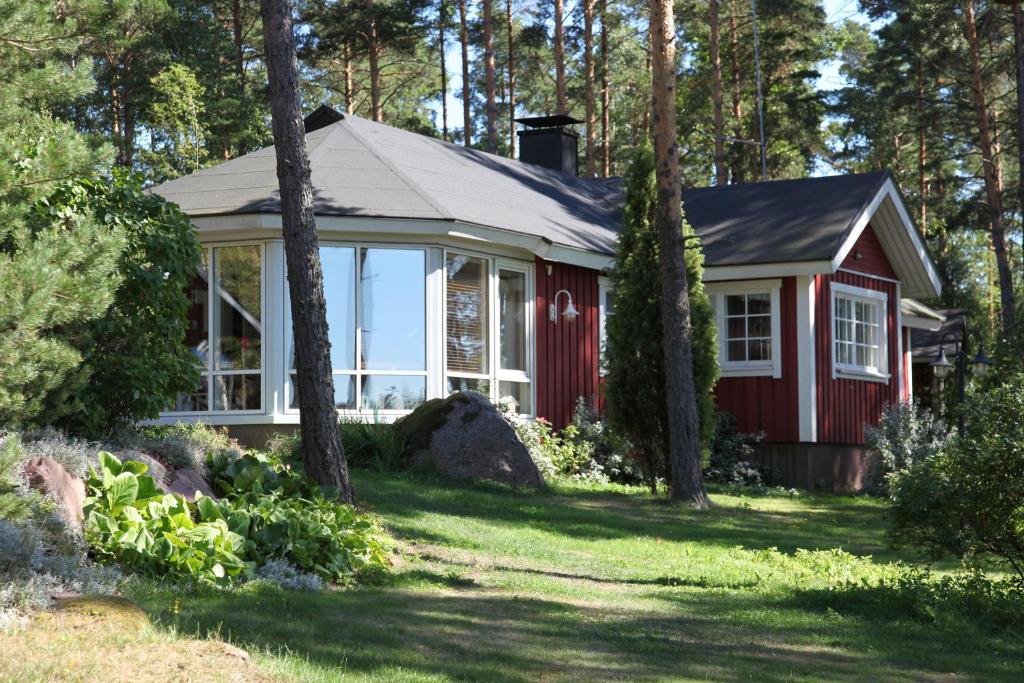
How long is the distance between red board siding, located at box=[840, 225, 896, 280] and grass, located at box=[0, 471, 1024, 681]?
8369 mm

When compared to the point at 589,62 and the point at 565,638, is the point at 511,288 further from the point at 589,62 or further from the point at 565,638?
the point at 589,62

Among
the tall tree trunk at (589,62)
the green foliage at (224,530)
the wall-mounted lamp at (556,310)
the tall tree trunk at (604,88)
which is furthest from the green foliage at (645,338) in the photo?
the tall tree trunk at (604,88)

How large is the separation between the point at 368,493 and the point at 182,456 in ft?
8.23

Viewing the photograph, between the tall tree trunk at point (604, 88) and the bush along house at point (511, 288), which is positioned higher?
the tall tree trunk at point (604, 88)

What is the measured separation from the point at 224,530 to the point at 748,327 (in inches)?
476

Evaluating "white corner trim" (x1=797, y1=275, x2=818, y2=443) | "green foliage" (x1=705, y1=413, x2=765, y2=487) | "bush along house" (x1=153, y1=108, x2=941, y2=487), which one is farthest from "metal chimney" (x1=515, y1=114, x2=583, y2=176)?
"green foliage" (x1=705, y1=413, x2=765, y2=487)

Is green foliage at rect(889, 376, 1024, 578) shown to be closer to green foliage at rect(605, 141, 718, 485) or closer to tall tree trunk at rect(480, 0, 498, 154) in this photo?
green foliage at rect(605, 141, 718, 485)

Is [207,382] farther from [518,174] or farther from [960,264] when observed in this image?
[960,264]

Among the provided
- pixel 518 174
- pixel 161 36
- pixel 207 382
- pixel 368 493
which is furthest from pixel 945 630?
pixel 161 36

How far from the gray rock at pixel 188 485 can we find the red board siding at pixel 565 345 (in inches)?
332

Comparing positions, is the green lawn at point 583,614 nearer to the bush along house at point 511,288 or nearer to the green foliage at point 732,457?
the bush along house at point 511,288

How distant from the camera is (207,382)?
49.0 feet

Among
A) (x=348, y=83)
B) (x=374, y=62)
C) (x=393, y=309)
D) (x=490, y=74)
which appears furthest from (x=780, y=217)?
(x=348, y=83)

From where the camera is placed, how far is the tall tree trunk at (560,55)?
100.0 ft
